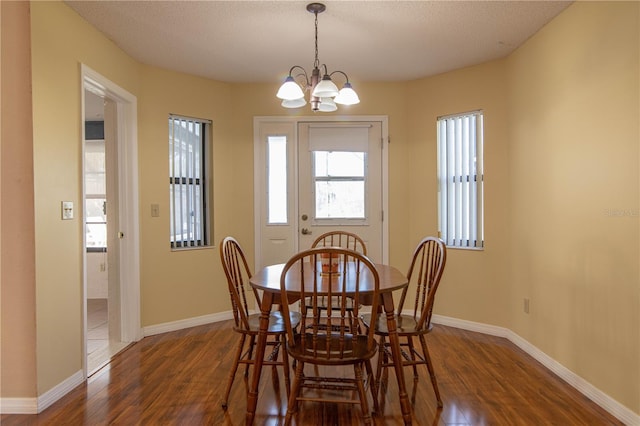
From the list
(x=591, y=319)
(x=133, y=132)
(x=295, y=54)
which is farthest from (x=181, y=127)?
(x=591, y=319)

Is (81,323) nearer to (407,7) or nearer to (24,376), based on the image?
(24,376)

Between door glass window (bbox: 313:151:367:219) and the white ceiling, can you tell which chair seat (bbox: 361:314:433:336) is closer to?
door glass window (bbox: 313:151:367:219)

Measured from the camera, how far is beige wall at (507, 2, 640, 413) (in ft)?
7.28

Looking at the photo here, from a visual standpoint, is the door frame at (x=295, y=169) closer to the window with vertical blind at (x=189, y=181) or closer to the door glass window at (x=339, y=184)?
the door glass window at (x=339, y=184)

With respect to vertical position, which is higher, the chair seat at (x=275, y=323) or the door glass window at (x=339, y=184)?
the door glass window at (x=339, y=184)

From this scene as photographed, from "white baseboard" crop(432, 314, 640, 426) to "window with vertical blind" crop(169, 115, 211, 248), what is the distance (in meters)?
2.50

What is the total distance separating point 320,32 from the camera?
313 centimetres

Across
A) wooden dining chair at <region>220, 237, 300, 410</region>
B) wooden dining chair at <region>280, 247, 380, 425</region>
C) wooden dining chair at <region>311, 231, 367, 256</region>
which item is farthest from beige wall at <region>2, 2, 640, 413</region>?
wooden dining chair at <region>280, 247, 380, 425</region>

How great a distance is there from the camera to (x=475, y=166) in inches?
153

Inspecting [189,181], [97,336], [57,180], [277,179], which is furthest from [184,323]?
[57,180]

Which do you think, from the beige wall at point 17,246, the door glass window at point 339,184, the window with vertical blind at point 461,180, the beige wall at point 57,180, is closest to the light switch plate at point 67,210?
the beige wall at point 57,180

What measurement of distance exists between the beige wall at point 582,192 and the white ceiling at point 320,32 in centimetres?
39

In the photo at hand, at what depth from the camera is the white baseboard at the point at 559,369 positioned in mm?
2230

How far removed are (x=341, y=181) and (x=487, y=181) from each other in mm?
1403
